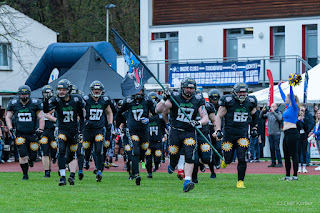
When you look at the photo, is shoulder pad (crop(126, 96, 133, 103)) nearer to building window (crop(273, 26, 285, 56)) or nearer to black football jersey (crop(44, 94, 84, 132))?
black football jersey (crop(44, 94, 84, 132))

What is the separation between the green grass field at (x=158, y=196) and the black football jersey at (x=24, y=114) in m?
1.16

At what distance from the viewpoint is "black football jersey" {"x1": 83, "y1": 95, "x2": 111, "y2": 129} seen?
15227 millimetres

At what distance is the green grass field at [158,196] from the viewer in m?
10.3

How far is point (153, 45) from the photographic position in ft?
126

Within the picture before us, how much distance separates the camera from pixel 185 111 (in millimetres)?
13086

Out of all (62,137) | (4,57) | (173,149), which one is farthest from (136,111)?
(4,57)

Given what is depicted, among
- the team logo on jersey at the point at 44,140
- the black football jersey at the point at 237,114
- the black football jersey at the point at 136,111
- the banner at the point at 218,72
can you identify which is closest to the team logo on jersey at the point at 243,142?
the black football jersey at the point at 237,114

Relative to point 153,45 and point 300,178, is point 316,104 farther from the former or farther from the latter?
point 153,45

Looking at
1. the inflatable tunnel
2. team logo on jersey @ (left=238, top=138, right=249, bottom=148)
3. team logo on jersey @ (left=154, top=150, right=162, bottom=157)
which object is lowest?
team logo on jersey @ (left=154, top=150, right=162, bottom=157)

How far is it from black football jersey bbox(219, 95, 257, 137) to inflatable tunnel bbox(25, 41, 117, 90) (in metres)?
19.3

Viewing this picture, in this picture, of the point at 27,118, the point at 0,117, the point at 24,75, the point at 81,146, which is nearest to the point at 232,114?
the point at 81,146

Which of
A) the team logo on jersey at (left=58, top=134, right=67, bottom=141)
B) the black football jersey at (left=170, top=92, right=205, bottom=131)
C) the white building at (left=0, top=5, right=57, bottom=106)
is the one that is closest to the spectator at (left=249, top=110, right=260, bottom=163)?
the team logo on jersey at (left=58, top=134, right=67, bottom=141)

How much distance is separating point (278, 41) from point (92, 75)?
10918 millimetres

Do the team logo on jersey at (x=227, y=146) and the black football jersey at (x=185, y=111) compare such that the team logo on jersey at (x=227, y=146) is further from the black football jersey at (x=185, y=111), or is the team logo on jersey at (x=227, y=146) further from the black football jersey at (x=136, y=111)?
the black football jersey at (x=136, y=111)
